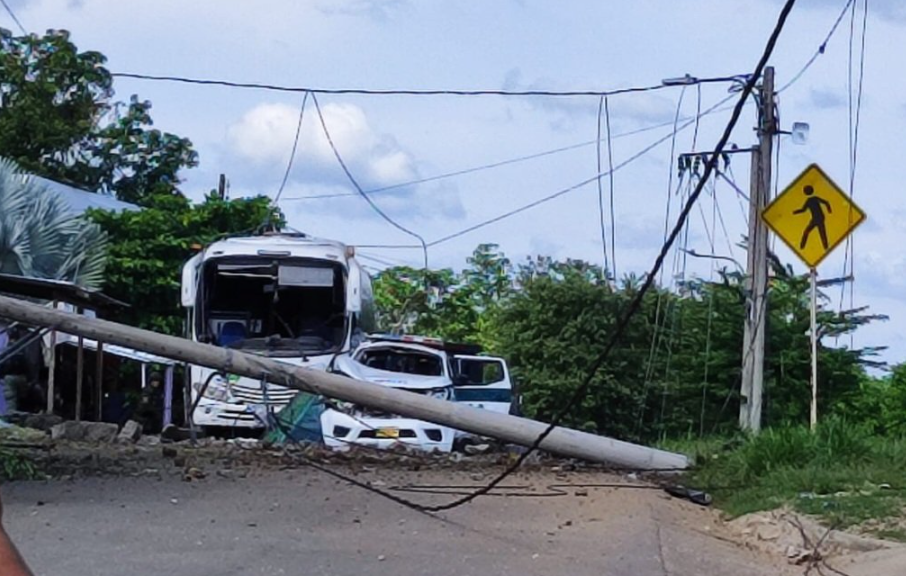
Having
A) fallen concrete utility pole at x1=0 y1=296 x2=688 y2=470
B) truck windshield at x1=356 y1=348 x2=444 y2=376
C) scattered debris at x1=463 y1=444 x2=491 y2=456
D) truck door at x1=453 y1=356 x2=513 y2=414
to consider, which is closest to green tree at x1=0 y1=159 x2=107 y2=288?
truck door at x1=453 y1=356 x2=513 y2=414

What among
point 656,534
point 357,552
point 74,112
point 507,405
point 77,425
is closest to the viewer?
point 357,552

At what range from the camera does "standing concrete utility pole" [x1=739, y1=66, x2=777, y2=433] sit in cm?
1889

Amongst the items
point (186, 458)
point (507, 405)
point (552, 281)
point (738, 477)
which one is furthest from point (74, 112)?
point (738, 477)

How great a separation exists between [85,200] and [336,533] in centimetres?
3207

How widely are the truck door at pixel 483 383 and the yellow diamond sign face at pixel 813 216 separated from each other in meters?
7.37

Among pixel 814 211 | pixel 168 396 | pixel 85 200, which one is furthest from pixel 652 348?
pixel 85 200

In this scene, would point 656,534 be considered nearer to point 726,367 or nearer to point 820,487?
point 820,487

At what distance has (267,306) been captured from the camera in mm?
22297

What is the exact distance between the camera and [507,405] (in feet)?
74.0

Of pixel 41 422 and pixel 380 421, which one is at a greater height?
pixel 380 421

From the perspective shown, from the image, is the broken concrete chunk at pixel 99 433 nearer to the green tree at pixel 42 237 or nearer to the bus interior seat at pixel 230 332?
the bus interior seat at pixel 230 332

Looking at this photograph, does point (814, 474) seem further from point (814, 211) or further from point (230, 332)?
point (230, 332)

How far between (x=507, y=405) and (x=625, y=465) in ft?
31.0

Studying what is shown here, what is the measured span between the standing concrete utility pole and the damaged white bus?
5.60 meters
